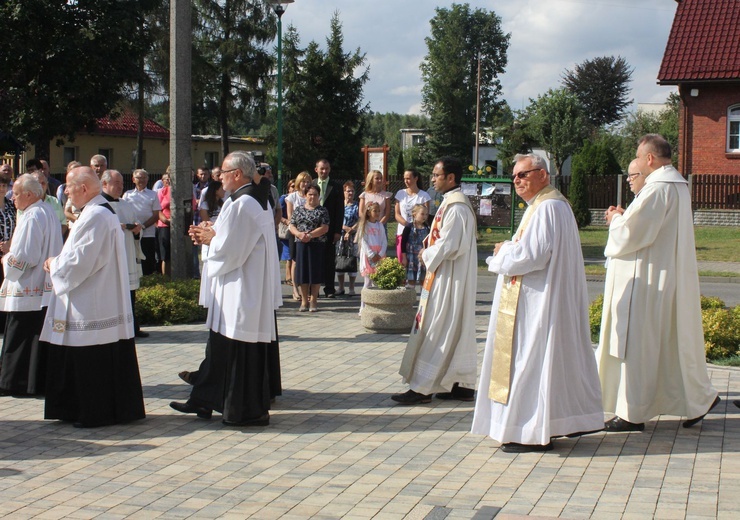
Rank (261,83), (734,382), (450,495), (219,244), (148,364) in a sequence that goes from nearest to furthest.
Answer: (450,495) → (219,244) → (734,382) → (148,364) → (261,83)

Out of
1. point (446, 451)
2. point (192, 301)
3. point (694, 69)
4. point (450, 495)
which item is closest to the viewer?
point (450, 495)

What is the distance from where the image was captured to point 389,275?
1173cm

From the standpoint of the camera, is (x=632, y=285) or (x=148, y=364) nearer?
A: (x=632, y=285)

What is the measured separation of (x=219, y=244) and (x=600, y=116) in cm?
7755

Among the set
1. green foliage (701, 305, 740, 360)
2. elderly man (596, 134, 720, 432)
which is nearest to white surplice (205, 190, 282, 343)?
elderly man (596, 134, 720, 432)

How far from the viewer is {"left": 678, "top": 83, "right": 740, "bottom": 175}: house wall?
36281mm

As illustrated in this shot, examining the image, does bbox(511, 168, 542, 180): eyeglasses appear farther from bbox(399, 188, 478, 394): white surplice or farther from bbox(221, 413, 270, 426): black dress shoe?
bbox(221, 413, 270, 426): black dress shoe

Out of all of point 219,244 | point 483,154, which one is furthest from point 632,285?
point 483,154

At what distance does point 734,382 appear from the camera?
29.3 ft

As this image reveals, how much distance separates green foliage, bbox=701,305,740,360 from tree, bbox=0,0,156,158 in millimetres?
27004

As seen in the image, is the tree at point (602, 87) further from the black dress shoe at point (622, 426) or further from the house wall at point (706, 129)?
the black dress shoe at point (622, 426)

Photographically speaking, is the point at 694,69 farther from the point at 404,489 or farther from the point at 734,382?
the point at 404,489

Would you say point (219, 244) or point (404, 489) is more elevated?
point (219, 244)

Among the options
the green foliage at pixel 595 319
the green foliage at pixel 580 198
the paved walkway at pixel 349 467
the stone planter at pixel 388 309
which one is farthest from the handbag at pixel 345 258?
the green foliage at pixel 580 198
